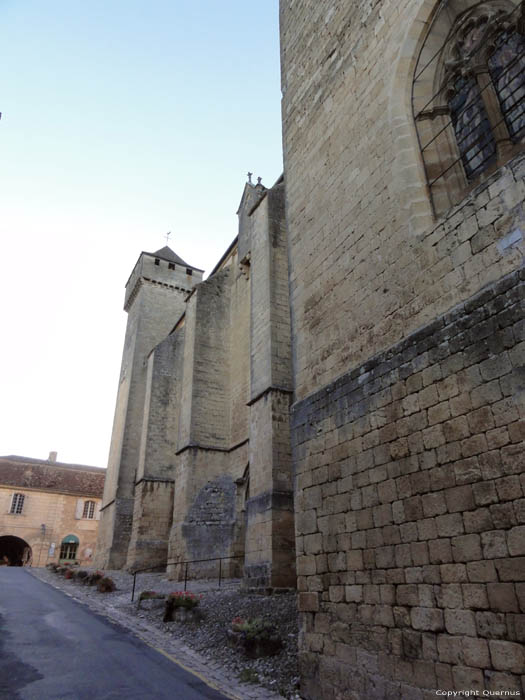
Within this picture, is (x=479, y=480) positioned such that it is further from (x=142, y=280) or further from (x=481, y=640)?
(x=142, y=280)

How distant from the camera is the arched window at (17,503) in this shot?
1158 inches

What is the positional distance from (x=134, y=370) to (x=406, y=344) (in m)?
19.8

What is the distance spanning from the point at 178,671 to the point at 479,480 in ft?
13.2

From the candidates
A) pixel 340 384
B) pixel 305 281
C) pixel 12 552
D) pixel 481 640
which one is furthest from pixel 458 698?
pixel 12 552

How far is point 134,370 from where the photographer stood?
2259 cm

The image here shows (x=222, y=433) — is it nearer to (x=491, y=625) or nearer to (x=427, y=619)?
(x=427, y=619)

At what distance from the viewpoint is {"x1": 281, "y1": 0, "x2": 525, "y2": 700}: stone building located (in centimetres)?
335

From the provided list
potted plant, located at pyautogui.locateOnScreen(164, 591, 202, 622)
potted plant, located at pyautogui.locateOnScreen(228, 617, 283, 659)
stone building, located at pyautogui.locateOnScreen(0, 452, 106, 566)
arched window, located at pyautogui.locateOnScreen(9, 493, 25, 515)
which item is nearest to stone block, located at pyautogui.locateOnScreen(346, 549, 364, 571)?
potted plant, located at pyautogui.locateOnScreen(228, 617, 283, 659)

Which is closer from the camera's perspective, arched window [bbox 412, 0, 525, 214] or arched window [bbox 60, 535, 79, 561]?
arched window [bbox 412, 0, 525, 214]

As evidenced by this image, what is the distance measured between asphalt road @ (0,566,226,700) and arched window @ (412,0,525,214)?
5.43 m

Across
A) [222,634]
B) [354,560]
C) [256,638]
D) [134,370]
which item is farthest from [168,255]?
[354,560]

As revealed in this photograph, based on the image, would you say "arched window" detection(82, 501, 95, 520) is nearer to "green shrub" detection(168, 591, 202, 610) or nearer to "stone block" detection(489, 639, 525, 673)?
"green shrub" detection(168, 591, 202, 610)

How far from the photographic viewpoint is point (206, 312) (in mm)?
15789

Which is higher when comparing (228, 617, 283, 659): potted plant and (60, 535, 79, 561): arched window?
(60, 535, 79, 561): arched window
